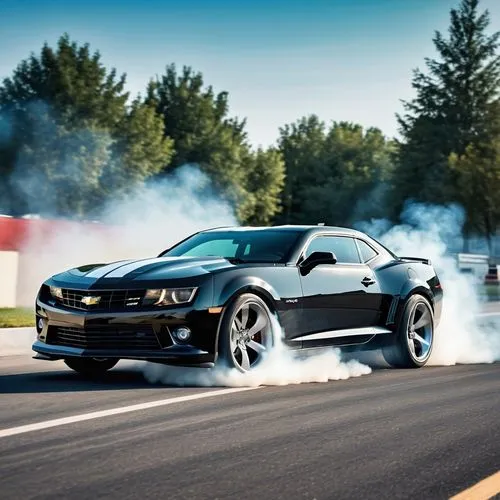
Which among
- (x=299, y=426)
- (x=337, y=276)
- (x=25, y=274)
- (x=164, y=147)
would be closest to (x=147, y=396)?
(x=299, y=426)

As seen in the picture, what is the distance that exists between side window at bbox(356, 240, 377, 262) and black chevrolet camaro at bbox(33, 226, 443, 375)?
13 millimetres

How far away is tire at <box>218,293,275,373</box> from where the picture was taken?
8.45 metres

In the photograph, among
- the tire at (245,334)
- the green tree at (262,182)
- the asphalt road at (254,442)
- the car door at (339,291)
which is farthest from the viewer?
the green tree at (262,182)

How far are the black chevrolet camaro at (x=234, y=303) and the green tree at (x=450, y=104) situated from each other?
60.2m

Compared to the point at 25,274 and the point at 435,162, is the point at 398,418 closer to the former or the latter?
the point at 25,274

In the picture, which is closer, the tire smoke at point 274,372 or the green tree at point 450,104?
the tire smoke at point 274,372

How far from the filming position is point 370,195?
100812 mm

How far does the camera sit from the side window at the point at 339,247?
10.0m

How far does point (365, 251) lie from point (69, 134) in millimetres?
47506

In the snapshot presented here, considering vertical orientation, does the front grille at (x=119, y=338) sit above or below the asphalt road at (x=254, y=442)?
above

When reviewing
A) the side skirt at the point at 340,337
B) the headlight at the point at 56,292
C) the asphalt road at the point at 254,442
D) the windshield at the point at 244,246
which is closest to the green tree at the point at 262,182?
the windshield at the point at 244,246

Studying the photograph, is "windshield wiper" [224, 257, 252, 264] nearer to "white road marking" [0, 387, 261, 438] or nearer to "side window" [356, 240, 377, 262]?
"white road marking" [0, 387, 261, 438]

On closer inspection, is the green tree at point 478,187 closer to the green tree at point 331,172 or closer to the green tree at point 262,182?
the green tree at point 262,182

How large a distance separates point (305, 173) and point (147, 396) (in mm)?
102034
